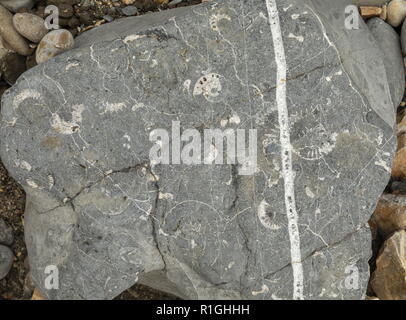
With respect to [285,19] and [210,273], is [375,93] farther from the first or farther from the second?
[210,273]

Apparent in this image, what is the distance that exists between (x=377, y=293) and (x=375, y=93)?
133 cm

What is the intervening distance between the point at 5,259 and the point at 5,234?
17 centimetres

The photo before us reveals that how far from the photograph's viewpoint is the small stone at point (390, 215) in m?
3.40

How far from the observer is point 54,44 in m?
3.20

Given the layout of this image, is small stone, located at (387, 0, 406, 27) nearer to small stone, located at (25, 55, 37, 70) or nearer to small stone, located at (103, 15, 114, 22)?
small stone, located at (103, 15, 114, 22)

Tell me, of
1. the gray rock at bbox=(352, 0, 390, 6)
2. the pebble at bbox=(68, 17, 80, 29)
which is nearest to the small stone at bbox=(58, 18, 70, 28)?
the pebble at bbox=(68, 17, 80, 29)

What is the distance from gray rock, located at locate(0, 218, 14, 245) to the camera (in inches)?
137

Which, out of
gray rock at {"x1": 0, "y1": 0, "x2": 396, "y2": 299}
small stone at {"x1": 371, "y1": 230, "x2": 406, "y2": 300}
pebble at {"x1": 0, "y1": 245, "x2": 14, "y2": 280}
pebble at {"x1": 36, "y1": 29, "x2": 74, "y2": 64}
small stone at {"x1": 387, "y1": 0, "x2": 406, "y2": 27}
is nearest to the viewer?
gray rock at {"x1": 0, "y1": 0, "x2": 396, "y2": 299}

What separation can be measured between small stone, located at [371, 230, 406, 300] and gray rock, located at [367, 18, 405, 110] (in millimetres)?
870

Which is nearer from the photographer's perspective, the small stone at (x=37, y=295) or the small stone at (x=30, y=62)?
the small stone at (x=37, y=295)

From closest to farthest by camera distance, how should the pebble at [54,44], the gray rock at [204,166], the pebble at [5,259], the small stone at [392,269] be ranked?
1. the gray rock at [204,166]
2. the pebble at [54,44]
3. the small stone at [392,269]
4. the pebble at [5,259]

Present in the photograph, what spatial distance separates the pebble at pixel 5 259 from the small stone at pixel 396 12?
2982 mm

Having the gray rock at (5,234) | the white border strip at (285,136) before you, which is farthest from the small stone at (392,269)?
the gray rock at (5,234)

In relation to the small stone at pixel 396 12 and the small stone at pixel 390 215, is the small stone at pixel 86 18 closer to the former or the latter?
the small stone at pixel 396 12
